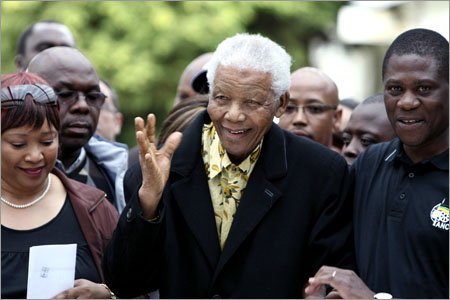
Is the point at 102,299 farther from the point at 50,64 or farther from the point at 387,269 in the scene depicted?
the point at 50,64

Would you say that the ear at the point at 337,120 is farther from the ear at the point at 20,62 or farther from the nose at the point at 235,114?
the ear at the point at 20,62

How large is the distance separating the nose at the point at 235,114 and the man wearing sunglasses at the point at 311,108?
6.08ft

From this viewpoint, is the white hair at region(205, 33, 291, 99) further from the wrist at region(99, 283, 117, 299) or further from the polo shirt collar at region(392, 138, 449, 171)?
the wrist at region(99, 283, 117, 299)

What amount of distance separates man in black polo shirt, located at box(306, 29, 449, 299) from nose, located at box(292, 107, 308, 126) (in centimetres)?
177

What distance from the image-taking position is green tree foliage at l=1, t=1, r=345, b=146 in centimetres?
1315

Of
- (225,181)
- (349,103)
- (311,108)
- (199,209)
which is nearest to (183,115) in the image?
(311,108)

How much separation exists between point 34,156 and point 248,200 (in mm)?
1075

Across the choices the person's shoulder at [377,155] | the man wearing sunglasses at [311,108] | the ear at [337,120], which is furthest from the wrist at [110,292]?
the ear at [337,120]

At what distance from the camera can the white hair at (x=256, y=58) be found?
374 cm

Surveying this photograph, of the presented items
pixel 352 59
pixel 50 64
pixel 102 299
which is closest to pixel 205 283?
pixel 102 299

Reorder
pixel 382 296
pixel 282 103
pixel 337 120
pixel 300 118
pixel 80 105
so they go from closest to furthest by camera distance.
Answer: pixel 382 296
pixel 282 103
pixel 80 105
pixel 300 118
pixel 337 120

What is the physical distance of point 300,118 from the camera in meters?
5.59

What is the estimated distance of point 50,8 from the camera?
1335 centimetres

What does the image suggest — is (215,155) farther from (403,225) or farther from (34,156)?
(403,225)
